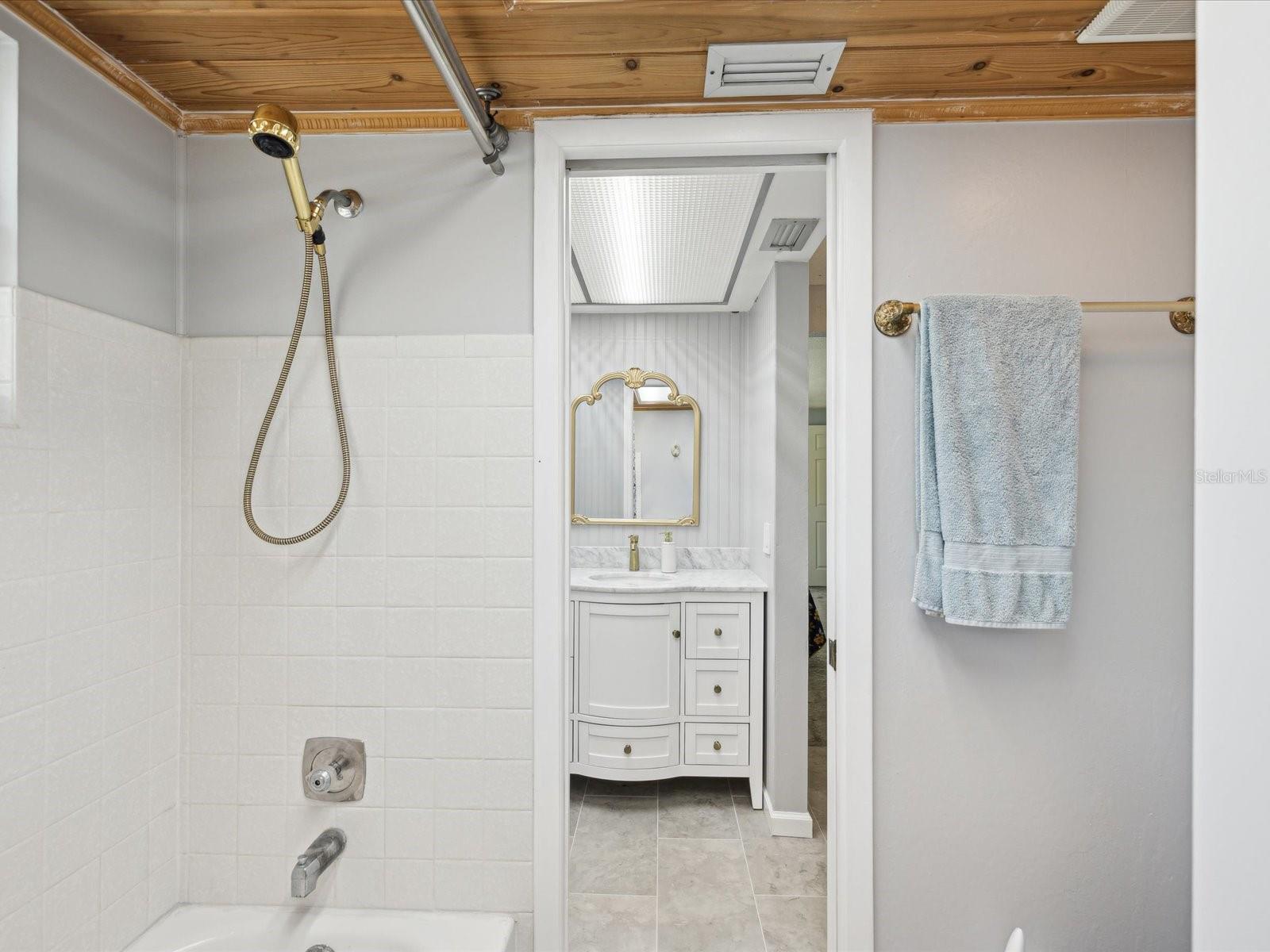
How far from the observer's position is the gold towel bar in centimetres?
121

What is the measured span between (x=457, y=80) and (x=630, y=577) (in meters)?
2.33

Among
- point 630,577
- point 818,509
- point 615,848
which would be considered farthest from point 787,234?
point 818,509

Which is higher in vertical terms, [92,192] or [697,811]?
[92,192]

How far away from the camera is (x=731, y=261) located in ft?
8.43

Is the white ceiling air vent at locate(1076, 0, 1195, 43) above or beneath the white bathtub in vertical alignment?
above

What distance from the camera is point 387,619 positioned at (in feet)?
4.54

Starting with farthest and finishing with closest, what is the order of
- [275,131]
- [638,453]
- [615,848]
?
[638,453]
[615,848]
[275,131]

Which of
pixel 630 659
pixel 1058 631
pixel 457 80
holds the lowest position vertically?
pixel 630 659

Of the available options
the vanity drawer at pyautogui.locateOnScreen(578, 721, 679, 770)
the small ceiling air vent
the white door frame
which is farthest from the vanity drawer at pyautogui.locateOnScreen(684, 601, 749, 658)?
the small ceiling air vent

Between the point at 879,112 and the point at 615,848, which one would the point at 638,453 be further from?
the point at 879,112

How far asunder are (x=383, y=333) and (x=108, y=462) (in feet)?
1.83

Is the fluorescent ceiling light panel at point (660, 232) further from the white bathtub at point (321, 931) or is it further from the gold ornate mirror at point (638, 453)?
the white bathtub at point (321, 931)

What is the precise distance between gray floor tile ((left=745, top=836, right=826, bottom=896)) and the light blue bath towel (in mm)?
1391

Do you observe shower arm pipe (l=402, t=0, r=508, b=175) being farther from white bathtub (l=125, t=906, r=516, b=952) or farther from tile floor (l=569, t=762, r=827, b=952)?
tile floor (l=569, t=762, r=827, b=952)
